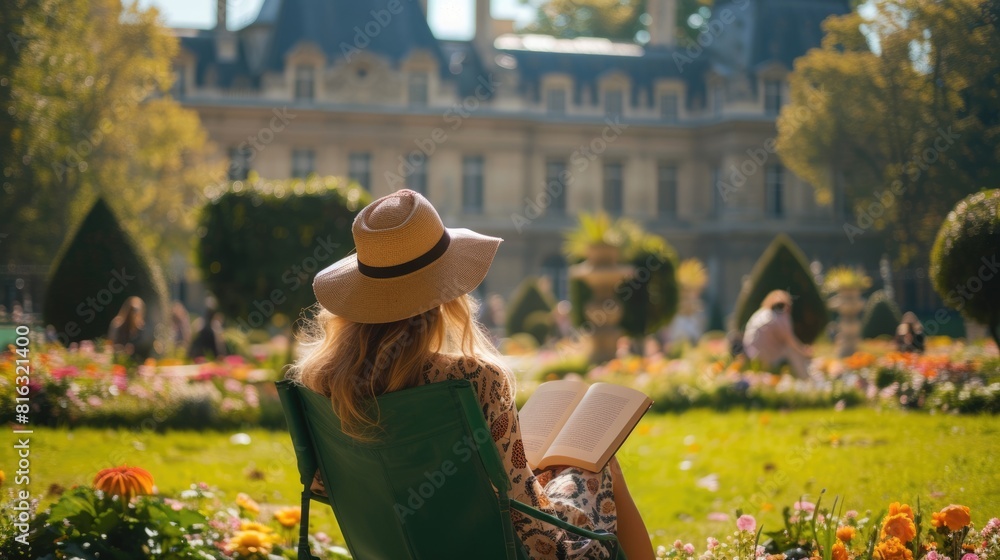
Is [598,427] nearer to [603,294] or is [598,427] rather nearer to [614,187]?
[603,294]

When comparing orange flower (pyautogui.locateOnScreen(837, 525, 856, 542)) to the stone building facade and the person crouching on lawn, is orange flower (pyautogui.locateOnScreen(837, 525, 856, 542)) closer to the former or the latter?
the person crouching on lawn

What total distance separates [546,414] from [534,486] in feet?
1.53

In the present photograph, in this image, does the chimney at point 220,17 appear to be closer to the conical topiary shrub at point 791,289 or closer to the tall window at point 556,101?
the tall window at point 556,101

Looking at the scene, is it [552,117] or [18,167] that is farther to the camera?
[552,117]

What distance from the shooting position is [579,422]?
281 cm

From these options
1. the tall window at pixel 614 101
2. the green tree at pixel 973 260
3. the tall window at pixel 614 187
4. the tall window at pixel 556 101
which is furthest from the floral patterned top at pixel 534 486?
the tall window at pixel 614 101

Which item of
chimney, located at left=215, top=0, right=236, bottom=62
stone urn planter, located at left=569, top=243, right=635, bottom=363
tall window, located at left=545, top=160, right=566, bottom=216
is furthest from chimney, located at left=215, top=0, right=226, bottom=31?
stone urn planter, located at left=569, top=243, right=635, bottom=363

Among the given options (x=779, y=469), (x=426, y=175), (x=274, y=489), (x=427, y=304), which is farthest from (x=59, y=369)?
(x=426, y=175)

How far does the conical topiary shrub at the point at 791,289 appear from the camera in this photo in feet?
40.3

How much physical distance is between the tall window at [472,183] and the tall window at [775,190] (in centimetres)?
882

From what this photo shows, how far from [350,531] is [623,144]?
30433 mm

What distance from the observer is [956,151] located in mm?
4777

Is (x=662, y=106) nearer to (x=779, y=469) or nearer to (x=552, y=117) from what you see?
(x=552, y=117)

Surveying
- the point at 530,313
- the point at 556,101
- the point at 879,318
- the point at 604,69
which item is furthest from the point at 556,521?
the point at 604,69
